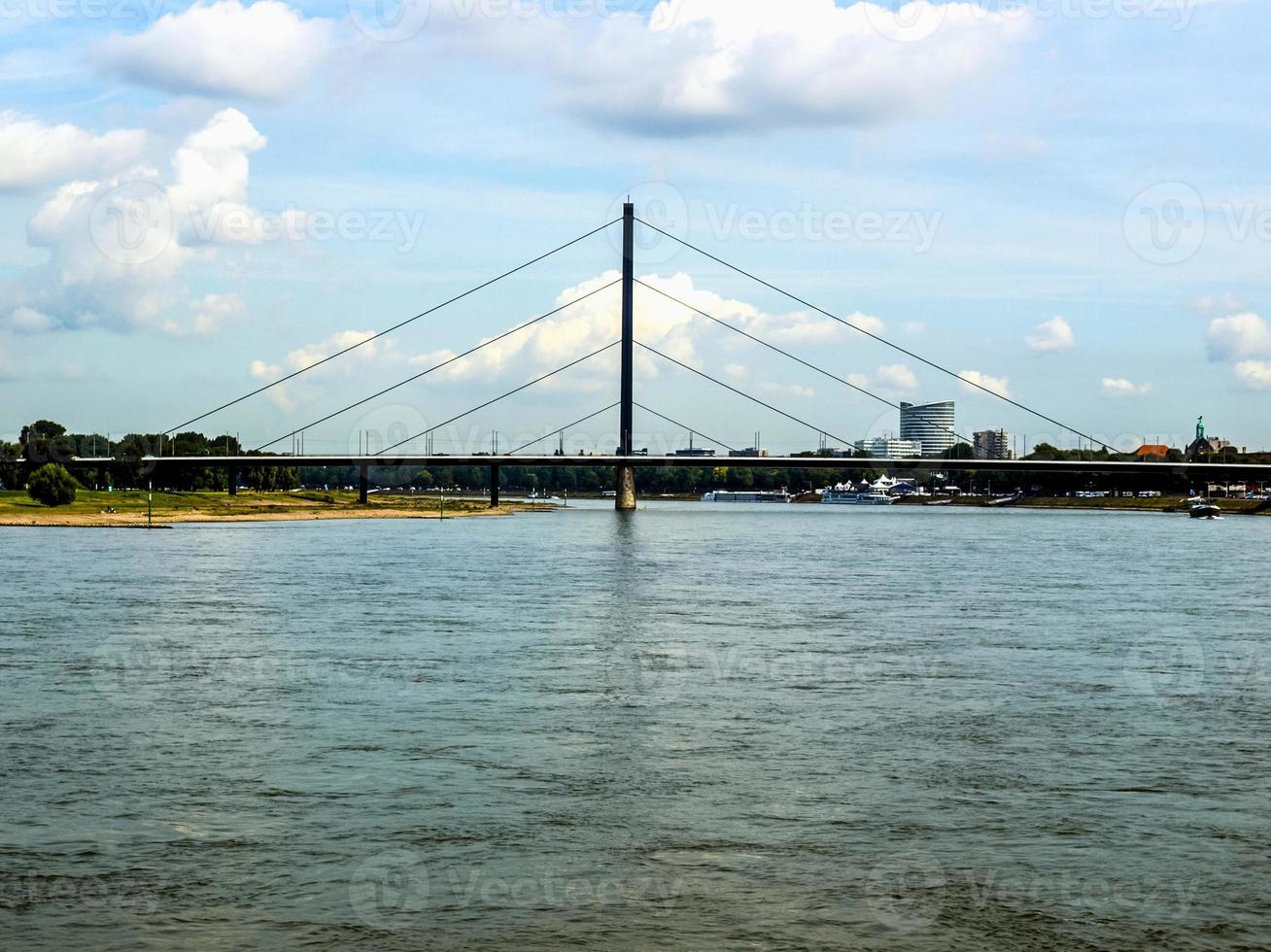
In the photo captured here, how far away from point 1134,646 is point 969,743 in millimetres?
13320

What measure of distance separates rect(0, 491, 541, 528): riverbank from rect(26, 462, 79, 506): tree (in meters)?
0.85

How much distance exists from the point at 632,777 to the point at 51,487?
104501 mm

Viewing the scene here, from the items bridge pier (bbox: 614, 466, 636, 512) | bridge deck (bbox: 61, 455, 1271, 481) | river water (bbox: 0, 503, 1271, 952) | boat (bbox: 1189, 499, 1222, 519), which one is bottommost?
river water (bbox: 0, 503, 1271, 952)

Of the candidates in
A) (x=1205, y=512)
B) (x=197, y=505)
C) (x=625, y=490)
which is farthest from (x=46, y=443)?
(x=1205, y=512)

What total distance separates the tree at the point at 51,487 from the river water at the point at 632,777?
78.1 metres

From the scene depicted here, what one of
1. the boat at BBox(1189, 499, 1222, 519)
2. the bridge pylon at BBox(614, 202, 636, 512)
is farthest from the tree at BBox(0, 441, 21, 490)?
the boat at BBox(1189, 499, 1222, 519)

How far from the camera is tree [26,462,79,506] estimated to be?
111 m

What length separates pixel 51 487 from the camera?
111 meters

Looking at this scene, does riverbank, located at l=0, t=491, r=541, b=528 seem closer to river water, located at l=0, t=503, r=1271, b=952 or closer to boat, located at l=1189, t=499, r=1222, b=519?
river water, located at l=0, t=503, r=1271, b=952

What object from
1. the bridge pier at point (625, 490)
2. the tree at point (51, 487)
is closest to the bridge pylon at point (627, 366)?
the bridge pier at point (625, 490)

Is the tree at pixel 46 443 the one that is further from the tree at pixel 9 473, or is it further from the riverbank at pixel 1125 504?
the riverbank at pixel 1125 504

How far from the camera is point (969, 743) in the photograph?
19578mm

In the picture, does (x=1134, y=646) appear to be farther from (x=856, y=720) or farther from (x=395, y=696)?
(x=395, y=696)

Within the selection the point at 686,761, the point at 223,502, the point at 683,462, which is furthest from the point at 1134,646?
the point at 223,502
